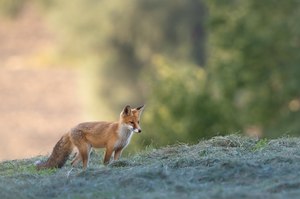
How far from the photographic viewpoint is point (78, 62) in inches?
1773

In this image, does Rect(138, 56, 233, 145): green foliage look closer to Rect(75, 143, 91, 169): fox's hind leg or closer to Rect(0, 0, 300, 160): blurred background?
Rect(0, 0, 300, 160): blurred background

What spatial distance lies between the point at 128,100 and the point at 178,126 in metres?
5.78

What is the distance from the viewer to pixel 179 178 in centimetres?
1098

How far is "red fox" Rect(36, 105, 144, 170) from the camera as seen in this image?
12789mm

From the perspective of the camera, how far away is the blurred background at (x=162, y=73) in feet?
126

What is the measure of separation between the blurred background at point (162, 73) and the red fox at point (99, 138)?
63.1 feet

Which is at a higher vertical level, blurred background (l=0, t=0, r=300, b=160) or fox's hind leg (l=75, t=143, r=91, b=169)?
blurred background (l=0, t=0, r=300, b=160)

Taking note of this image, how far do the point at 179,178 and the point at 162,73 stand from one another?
96.0 ft

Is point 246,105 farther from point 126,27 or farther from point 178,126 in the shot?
point 126,27

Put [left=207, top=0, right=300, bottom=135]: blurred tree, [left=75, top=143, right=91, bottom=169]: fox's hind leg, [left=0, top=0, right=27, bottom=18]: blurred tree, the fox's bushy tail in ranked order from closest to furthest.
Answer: [left=75, top=143, right=91, bottom=169]: fox's hind leg
the fox's bushy tail
[left=207, top=0, right=300, bottom=135]: blurred tree
[left=0, top=0, right=27, bottom=18]: blurred tree

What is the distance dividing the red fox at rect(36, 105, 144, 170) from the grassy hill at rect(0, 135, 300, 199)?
11.9 inches

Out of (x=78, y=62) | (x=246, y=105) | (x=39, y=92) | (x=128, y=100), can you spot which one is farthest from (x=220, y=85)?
(x=39, y=92)

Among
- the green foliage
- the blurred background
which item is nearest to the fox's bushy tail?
the blurred background

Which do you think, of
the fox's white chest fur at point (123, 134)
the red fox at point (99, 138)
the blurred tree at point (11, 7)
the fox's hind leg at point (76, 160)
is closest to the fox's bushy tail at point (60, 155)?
the red fox at point (99, 138)
